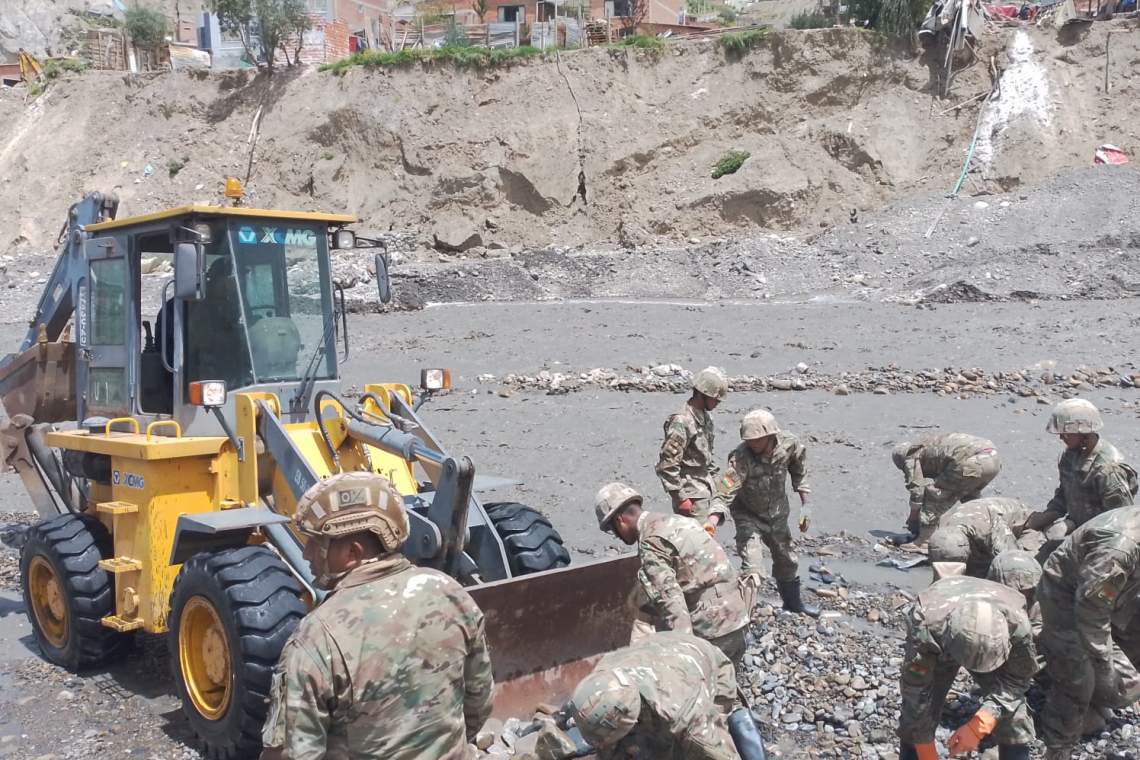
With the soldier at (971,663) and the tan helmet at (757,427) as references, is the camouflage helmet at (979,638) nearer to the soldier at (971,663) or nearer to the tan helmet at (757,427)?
the soldier at (971,663)

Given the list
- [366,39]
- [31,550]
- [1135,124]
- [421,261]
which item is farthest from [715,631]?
[366,39]

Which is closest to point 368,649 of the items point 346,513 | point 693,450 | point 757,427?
point 346,513

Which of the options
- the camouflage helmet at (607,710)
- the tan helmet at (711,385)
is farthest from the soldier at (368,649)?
the tan helmet at (711,385)

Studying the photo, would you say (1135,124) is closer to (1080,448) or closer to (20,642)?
(1080,448)

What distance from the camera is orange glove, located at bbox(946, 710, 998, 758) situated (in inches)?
165

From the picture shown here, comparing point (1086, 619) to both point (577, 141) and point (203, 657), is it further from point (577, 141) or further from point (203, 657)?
point (577, 141)

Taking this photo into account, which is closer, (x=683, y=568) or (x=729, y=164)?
(x=683, y=568)

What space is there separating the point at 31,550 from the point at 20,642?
2.81ft

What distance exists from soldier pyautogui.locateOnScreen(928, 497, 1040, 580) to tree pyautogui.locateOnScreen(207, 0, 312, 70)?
103 ft

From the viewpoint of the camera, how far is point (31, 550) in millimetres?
6379

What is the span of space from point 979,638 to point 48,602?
542 cm

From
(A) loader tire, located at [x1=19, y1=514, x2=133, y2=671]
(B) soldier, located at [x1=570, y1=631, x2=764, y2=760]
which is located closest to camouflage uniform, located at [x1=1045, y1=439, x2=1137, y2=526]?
(B) soldier, located at [x1=570, y1=631, x2=764, y2=760]

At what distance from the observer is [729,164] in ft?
94.0

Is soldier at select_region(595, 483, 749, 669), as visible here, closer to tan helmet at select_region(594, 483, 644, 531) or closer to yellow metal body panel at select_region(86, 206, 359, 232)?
tan helmet at select_region(594, 483, 644, 531)
